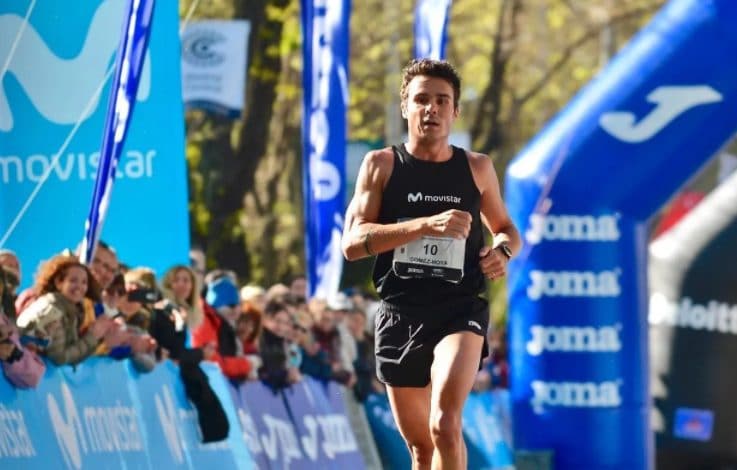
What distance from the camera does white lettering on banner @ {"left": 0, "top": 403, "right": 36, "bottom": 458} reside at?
9.75 meters

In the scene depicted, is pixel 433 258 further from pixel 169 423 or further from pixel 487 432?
pixel 487 432

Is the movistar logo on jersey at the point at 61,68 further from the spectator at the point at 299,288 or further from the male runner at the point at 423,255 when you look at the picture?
the male runner at the point at 423,255

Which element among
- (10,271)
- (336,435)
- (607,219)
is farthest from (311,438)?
(10,271)

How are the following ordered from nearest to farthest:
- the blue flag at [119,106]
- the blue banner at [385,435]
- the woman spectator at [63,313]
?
1. the woman spectator at [63,313]
2. the blue flag at [119,106]
3. the blue banner at [385,435]

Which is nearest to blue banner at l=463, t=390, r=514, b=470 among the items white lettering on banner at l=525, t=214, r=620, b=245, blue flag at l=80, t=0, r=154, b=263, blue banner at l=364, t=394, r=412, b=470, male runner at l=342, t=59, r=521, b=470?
blue banner at l=364, t=394, r=412, b=470

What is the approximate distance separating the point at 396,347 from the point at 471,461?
318 inches

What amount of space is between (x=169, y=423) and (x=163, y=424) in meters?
0.08

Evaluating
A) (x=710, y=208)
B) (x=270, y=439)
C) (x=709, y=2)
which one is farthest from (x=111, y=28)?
(x=710, y=208)

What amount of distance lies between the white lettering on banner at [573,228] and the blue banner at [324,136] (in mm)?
1745

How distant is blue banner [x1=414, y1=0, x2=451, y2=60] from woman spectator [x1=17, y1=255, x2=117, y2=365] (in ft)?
15.8

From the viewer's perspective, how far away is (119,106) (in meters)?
11.5

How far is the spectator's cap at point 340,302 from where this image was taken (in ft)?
50.0

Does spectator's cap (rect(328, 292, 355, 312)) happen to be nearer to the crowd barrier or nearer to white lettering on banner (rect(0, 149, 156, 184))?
the crowd barrier

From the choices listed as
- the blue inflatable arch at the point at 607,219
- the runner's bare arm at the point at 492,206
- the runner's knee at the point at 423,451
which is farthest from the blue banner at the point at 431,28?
the runner's knee at the point at 423,451
